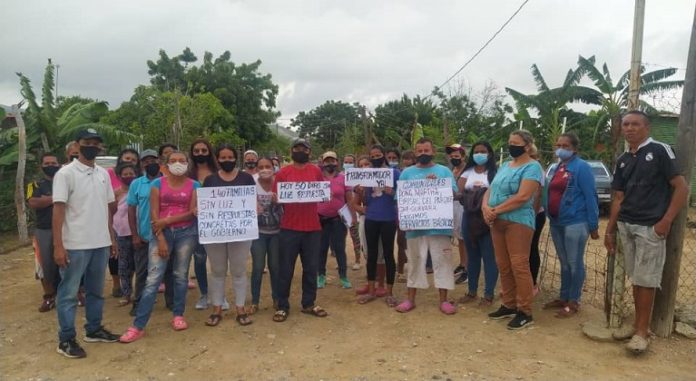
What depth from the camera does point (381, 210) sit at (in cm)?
562

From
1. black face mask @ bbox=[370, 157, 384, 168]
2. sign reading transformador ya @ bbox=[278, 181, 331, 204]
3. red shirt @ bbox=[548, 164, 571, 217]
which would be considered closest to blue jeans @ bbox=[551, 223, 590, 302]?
red shirt @ bbox=[548, 164, 571, 217]

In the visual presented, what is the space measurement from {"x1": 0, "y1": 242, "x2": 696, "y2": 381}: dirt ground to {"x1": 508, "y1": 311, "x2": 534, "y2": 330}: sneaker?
0.07m

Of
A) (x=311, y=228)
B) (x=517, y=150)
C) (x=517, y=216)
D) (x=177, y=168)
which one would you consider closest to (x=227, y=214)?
(x=177, y=168)

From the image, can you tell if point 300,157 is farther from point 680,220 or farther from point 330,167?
point 680,220

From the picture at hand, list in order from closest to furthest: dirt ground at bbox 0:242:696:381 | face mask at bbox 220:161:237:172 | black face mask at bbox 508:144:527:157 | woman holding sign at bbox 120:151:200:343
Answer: dirt ground at bbox 0:242:696:381, woman holding sign at bbox 120:151:200:343, black face mask at bbox 508:144:527:157, face mask at bbox 220:161:237:172

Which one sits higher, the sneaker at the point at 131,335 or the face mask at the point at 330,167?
the face mask at the point at 330,167

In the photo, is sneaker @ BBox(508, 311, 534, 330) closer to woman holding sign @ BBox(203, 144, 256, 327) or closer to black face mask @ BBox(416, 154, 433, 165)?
black face mask @ BBox(416, 154, 433, 165)

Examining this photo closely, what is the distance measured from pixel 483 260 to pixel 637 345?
6.06 ft

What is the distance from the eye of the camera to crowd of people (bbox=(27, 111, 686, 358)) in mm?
4176

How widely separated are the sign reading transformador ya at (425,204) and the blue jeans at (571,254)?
1.19 meters

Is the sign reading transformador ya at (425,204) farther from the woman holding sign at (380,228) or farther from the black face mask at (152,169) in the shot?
the black face mask at (152,169)

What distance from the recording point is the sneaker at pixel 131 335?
14.9 ft

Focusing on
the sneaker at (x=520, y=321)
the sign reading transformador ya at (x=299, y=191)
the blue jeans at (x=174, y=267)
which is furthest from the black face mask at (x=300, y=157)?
the sneaker at (x=520, y=321)

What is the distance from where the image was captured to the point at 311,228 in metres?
5.16
